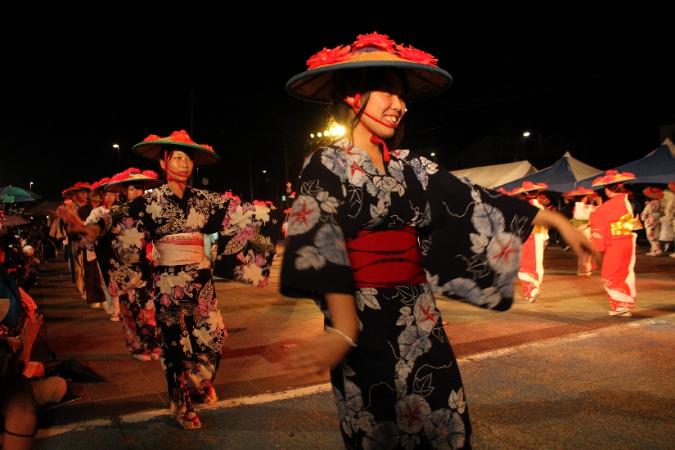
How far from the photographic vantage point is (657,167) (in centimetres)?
1556

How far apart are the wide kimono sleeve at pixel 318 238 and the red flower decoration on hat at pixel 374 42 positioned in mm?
594

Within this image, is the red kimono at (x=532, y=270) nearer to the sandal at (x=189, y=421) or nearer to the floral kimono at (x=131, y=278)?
the floral kimono at (x=131, y=278)

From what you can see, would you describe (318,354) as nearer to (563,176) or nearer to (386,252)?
(386,252)

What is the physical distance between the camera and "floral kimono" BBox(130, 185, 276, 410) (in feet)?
12.8

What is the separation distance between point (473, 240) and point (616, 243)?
643 centimetres

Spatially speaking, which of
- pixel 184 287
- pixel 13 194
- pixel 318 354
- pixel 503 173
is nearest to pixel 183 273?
pixel 184 287

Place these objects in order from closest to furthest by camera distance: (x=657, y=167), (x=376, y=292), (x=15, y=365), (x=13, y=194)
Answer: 1. (x=376, y=292)
2. (x=15, y=365)
3. (x=657, y=167)
4. (x=13, y=194)

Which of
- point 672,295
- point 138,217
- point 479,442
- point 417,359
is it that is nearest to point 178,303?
point 138,217

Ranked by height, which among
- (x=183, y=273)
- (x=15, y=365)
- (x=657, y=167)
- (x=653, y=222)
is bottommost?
(x=653, y=222)

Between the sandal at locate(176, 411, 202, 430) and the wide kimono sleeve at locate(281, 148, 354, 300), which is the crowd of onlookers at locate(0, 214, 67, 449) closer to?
the sandal at locate(176, 411, 202, 430)

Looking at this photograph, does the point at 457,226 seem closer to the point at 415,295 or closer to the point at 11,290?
the point at 415,295

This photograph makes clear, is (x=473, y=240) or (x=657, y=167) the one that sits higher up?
(x=657, y=167)

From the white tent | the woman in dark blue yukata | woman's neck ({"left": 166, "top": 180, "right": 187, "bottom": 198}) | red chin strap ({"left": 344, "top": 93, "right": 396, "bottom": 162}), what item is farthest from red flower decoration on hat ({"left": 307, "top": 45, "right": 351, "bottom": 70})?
the white tent

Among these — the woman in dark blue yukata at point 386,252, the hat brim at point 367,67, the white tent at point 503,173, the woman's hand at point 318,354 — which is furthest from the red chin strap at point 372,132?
the white tent at point 503,173
